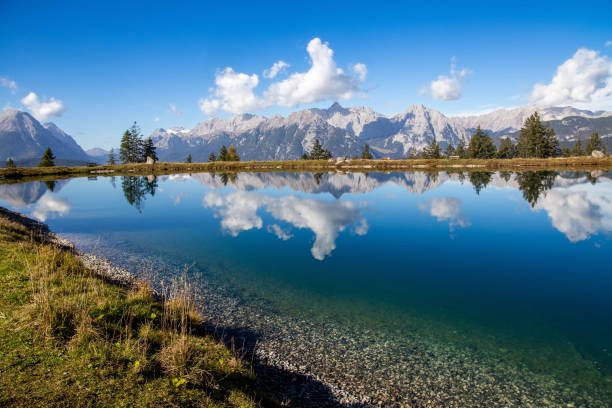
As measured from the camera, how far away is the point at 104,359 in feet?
24.6

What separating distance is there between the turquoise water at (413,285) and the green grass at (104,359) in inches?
135

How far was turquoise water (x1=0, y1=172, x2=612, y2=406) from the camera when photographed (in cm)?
1022

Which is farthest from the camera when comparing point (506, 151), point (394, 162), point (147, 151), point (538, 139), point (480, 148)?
point (506, 151)

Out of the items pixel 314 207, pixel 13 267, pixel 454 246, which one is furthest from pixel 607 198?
pixel 13 267

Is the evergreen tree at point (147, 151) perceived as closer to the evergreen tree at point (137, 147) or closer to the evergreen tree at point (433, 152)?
the evergreen tree at point (137, 147)

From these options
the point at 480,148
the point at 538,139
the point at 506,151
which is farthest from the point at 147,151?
the point at 506,151

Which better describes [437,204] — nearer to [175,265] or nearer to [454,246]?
[454,246]

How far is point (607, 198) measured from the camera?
1695 inches

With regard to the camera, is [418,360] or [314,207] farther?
[314,207]

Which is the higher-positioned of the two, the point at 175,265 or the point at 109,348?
the point at 109,348

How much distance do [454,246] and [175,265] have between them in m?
20.7

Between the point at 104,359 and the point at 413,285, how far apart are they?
14.3 meters

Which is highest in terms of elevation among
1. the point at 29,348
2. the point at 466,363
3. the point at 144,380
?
the point at 29,348

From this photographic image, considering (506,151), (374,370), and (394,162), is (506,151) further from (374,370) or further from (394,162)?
(374,370)
